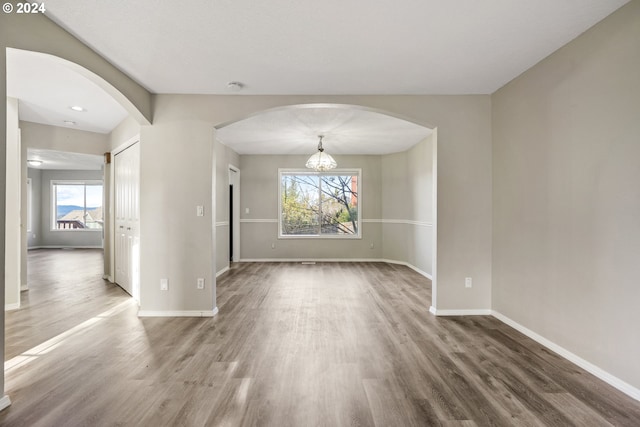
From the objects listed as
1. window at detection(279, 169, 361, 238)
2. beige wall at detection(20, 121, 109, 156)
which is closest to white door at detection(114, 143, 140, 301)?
beige wall at detection(20, 121, 109, 156)

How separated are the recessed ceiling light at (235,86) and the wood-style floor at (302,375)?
2588 millimetres

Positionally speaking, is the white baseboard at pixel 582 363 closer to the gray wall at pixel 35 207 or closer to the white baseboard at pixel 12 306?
the white baseboard at pixel 12 306

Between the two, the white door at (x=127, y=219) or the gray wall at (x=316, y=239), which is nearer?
the white door at (x=127, y=219)

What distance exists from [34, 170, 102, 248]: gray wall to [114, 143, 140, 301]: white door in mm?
6400

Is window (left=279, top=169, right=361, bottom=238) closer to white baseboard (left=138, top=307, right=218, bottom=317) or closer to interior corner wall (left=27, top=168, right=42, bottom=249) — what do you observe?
white baseboard (left=138, top=307, right=218, bottom=317)

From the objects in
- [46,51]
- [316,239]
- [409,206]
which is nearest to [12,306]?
[46,51]

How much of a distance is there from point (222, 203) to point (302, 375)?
440 centimetres

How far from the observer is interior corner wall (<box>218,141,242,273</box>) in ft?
18.5

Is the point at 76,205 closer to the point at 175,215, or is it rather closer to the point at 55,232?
the point at 55,232

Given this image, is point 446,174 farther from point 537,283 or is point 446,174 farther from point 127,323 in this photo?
point 127,323

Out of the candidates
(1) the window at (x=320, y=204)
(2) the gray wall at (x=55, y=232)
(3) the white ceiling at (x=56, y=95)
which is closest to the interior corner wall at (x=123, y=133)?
(3) the white ceiling at (x=56, y=95)

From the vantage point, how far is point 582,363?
233cm

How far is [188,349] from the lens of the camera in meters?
2.63

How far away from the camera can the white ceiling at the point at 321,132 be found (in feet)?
13.8
